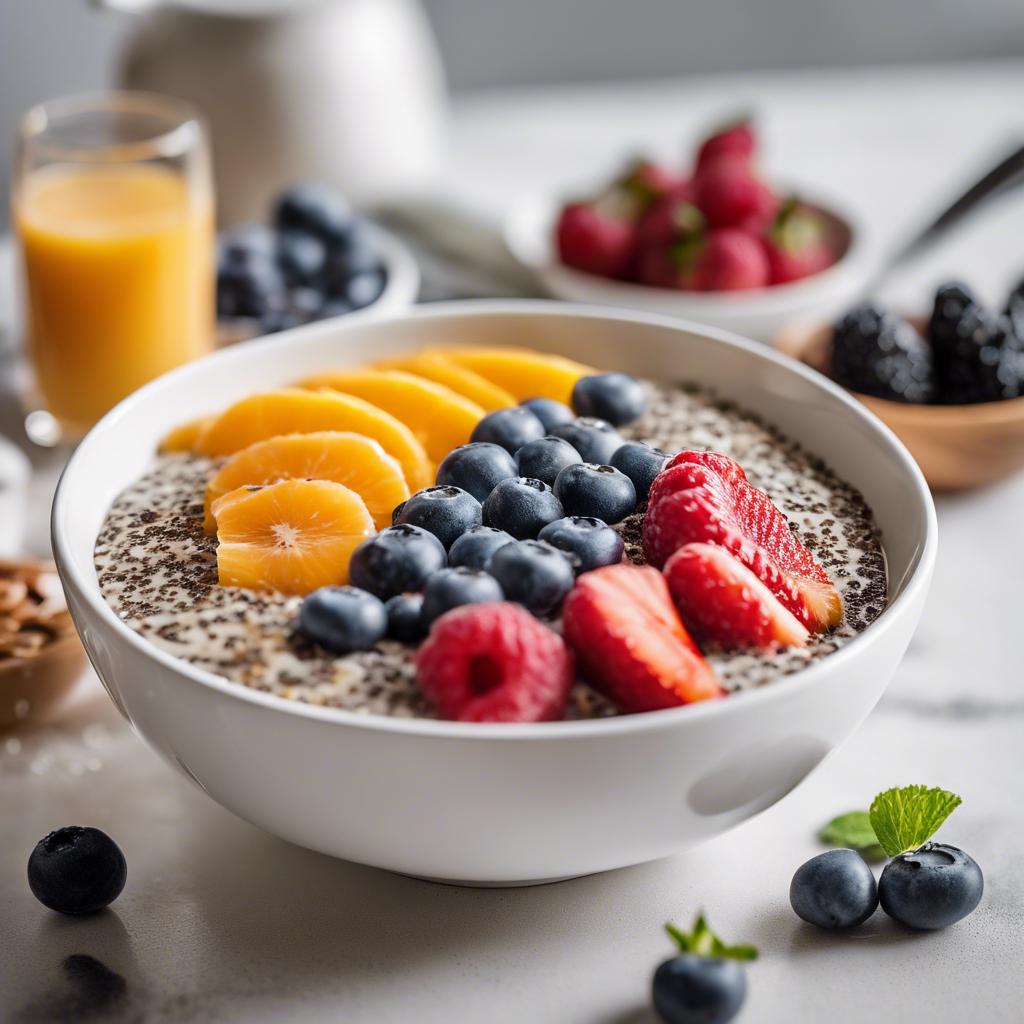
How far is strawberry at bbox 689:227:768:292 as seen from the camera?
184cm

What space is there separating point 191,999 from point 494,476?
1.56 feet

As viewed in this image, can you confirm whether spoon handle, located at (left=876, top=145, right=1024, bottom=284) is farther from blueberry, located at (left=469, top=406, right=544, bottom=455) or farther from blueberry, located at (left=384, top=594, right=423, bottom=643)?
blueberry, located at (left=384, top=594, right=423, bottom=643)

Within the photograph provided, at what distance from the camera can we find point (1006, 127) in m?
2.53

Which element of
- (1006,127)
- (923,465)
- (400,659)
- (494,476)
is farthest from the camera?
(1006,127)

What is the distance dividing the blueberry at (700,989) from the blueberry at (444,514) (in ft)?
1.19

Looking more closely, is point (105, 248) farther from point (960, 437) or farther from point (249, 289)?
point (960, 437)

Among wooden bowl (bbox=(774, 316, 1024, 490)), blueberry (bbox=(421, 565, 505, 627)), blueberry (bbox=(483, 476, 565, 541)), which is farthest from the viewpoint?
wooden bowl (bbox=(774, 316, 1024, 490))

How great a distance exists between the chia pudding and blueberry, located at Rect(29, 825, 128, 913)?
19 centimetres

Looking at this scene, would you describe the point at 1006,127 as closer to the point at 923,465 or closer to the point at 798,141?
the point at 798,141

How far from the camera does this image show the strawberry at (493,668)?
779 mm

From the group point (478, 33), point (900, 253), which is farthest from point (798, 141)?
point (478, 33)

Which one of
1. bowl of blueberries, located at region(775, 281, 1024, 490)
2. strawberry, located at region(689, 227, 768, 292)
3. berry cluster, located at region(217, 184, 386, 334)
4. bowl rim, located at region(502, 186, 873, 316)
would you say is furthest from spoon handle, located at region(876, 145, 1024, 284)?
berry cluster, located at region(217, 184, 386, 334)

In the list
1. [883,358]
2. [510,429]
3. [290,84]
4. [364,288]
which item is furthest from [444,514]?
[290,84]

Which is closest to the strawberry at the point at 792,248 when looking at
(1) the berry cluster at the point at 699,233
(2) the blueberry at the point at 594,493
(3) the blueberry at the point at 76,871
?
(1) the berry cluster at the point at 699,233
